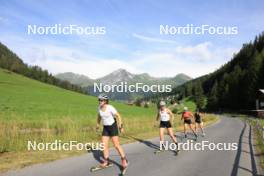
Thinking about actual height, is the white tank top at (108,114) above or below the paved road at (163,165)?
above

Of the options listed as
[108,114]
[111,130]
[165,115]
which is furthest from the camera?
[165,115]

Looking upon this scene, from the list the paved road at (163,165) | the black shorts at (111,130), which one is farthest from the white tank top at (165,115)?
the black shorts at (111,130)

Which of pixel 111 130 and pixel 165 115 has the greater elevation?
pixel 165 115

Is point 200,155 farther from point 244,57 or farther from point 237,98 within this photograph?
point 244,57

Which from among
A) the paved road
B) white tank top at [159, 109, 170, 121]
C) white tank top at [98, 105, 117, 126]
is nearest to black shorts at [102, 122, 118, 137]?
white tank top at [98, 105, 117, 126]

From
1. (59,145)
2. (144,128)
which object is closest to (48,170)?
(59,145)

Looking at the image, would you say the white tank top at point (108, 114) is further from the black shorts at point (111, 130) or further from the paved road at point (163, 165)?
the paved road at point (163, 165)

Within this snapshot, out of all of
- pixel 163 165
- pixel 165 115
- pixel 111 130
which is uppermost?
pixel 165 115

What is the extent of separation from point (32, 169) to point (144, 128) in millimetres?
17309

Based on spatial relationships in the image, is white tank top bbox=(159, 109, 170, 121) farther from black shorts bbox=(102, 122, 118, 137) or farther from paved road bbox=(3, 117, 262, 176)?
black shorts bbox=(102, 122, 118, 137)

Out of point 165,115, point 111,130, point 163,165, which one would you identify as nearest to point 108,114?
point 111,130

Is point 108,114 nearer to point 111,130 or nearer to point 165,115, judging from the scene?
point 111,130

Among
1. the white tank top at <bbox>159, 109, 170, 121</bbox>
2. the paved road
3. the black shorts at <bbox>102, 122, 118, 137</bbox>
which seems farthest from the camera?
the white tank top at <bbox>159, 109, 170, 121</bbox>

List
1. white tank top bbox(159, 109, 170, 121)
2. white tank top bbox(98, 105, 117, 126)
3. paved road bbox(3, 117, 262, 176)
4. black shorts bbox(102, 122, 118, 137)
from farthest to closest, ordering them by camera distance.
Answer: white tank top bbox(159, 109, 170, 121) → black shorts bbox(102, 122, 118, 137) → white tank top bbox(98, 105, 117, 126) → paved road bbox(3, 117, 262, 176)
